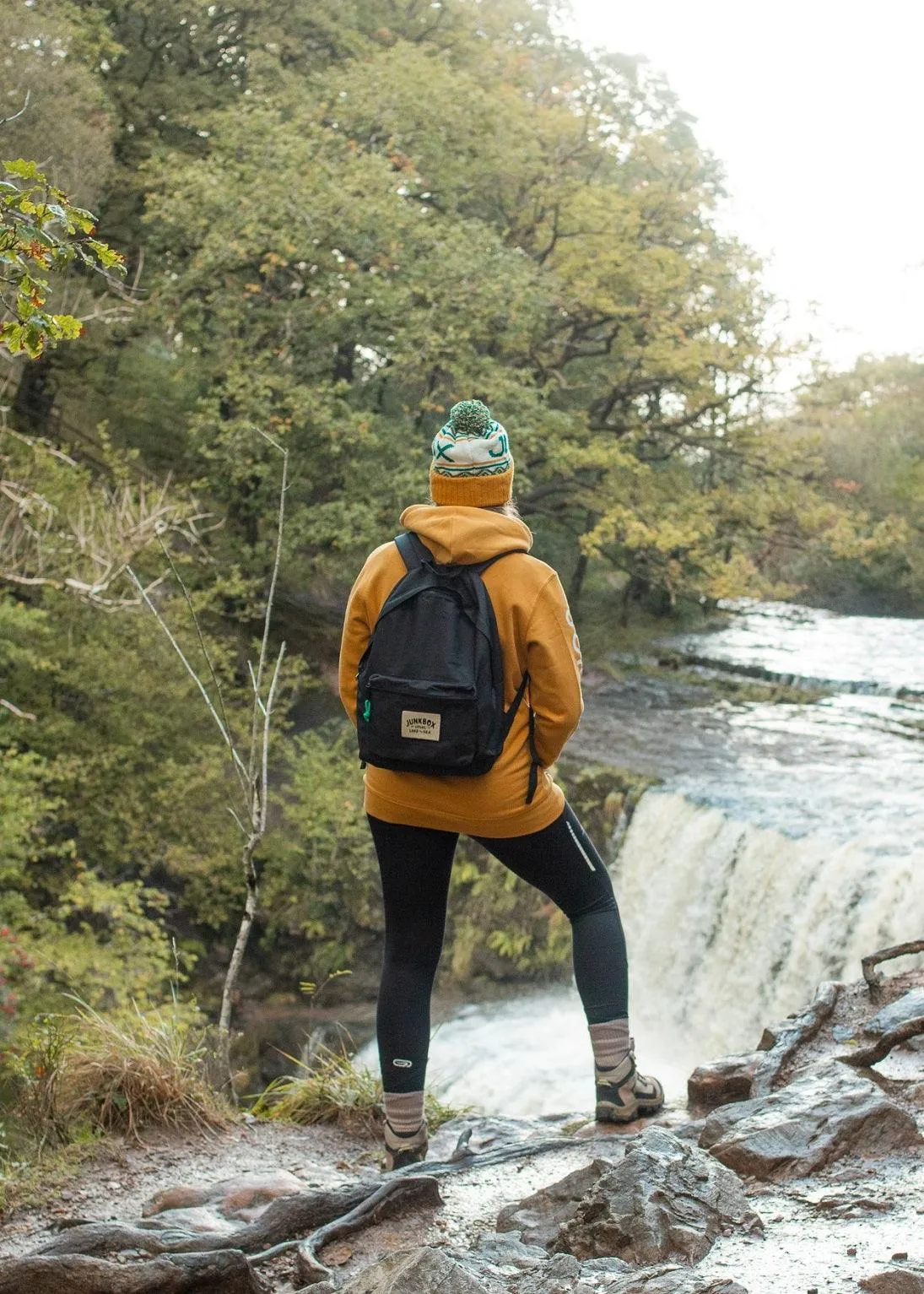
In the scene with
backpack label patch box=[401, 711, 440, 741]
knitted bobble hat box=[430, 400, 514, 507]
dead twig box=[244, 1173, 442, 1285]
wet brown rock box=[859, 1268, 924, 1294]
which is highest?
knitted bobble hat box=[430, 400, 514, 507]

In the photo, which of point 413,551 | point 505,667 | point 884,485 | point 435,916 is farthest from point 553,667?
point 884,485

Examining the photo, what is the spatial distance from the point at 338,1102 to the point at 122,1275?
71.5 inches

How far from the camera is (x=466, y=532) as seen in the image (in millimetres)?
2838

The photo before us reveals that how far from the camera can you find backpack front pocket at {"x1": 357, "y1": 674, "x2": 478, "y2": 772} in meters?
2.75

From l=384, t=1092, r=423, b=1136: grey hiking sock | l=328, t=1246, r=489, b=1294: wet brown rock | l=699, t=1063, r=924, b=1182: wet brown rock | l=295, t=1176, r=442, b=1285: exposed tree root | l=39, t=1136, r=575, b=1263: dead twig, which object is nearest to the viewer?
l=328, t=1246, r=489, b=1294: wet brown rock

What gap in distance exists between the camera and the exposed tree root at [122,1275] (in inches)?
98.7

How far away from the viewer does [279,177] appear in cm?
1300

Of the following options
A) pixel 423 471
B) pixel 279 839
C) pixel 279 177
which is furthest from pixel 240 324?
pixel 279 839

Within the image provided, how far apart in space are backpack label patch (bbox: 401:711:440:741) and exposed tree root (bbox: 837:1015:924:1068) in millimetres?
1711

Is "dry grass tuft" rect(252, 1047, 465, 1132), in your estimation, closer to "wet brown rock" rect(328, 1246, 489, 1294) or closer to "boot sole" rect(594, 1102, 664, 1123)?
"boot sole" rect(594, 1102, 664, 1123)

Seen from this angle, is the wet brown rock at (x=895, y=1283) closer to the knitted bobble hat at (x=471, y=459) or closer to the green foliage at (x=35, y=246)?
the knitted bobble hat at (x=471, y=459)

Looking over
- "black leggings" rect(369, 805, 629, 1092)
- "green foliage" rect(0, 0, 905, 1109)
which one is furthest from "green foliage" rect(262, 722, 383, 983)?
"black leggings" rect(369, 805, 629, 1092)

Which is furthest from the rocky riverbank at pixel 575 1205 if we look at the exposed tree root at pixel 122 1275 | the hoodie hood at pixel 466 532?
the hoodie hood at pixel 466 532

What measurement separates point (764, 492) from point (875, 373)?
3.24 metres
